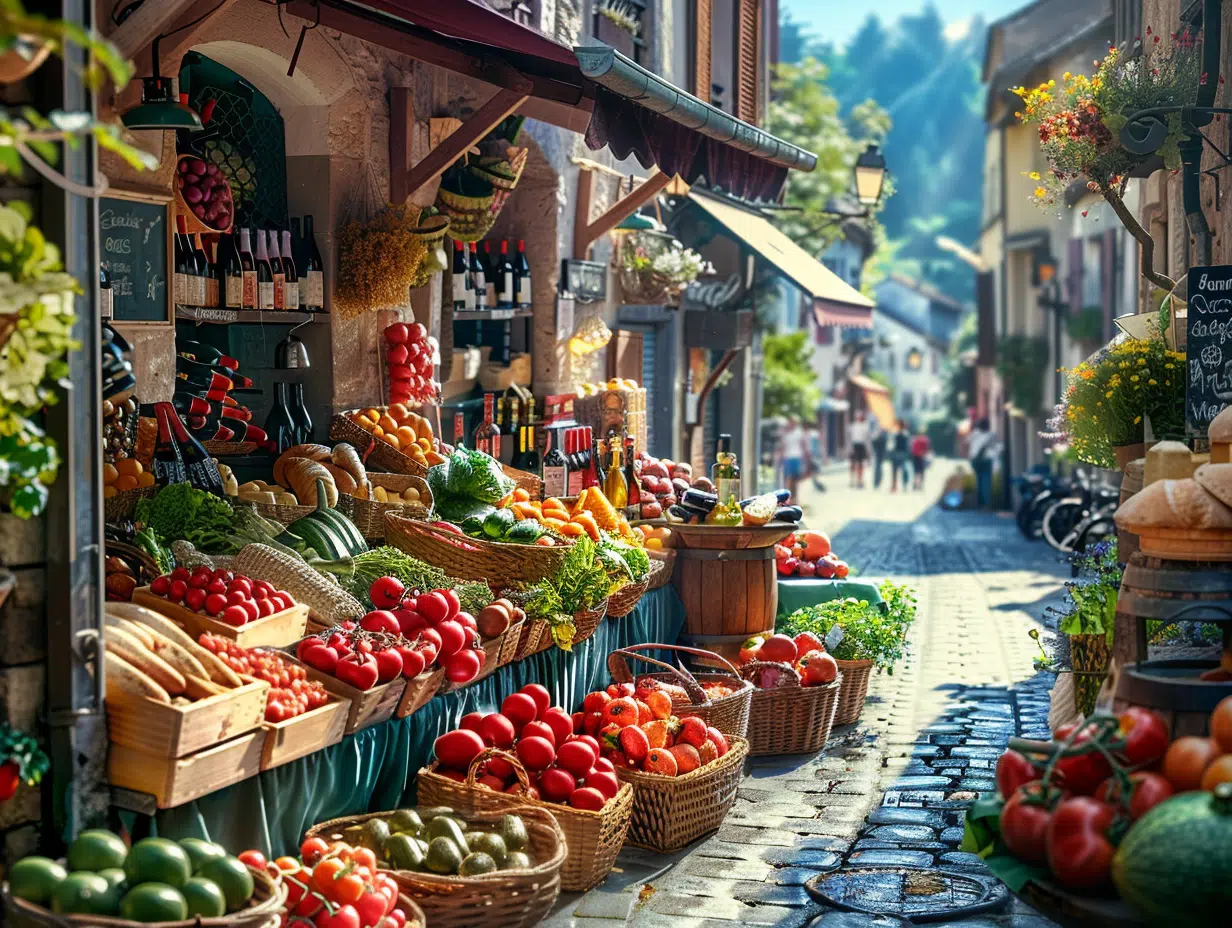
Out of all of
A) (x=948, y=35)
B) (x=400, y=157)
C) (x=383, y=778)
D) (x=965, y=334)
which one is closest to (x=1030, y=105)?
(x=400, y=157)

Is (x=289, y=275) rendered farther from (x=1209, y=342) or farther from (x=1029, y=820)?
(x=1029, y=820)

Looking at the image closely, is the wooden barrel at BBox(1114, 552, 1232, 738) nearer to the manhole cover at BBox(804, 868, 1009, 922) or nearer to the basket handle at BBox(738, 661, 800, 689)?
the manhole cover at BBox(804, 868, 1009, 922)

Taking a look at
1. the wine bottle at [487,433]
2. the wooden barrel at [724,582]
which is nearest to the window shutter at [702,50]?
the wine bottle at [487,433]

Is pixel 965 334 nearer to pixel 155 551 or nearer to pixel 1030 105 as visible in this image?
pixel 1030 105

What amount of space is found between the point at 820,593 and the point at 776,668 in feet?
5.67

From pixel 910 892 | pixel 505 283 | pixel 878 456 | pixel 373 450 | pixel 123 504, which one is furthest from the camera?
pixel 878 456

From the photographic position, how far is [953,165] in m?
110

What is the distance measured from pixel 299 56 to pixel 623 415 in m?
4.94

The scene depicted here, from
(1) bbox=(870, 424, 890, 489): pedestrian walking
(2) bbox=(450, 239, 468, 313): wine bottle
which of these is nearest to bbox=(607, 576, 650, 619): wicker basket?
(2) bbox=(450, 239, 468, 313): wine bottle

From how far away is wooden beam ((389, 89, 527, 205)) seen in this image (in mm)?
8508

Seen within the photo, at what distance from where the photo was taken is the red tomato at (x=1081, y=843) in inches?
150

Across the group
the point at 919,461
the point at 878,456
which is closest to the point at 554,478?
the point at 919,461

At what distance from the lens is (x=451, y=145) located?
29.2ft

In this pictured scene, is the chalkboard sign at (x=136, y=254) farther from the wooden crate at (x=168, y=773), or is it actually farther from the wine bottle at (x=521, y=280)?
the wine bottle at (x=521, y=280)
